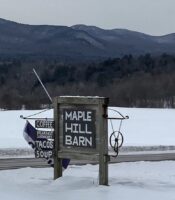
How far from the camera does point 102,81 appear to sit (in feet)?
364

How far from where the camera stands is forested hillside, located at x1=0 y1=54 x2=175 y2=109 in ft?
308

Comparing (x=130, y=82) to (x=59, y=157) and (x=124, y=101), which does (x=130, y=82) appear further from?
(x=59, y=157)

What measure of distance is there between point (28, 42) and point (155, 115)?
13978cm

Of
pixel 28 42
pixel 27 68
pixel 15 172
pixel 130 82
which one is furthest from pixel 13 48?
pixel 15 172

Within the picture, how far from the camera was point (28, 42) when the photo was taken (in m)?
189

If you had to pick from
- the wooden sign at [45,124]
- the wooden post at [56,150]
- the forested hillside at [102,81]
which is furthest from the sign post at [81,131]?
the forested hillside at [102,81]

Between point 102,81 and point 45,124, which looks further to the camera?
point 102,81

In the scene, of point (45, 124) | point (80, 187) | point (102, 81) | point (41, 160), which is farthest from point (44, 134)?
point (102, 81)

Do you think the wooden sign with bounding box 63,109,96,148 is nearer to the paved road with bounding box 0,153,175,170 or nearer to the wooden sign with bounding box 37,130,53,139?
the wooden sign with bounding box 37,130,53,139

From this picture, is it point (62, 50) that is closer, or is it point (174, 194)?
point (174, 194)

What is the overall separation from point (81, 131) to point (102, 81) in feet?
322

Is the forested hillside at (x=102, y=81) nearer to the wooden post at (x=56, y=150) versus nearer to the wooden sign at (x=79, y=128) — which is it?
the wooden post at (x=56, y=150)

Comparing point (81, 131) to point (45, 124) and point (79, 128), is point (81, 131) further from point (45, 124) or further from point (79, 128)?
point (45, 124)

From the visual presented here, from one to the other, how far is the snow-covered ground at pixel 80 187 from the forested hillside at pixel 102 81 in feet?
206
